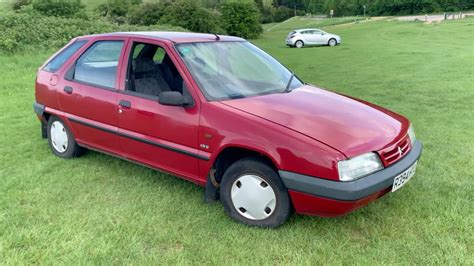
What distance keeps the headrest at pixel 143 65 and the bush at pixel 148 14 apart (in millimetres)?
29387

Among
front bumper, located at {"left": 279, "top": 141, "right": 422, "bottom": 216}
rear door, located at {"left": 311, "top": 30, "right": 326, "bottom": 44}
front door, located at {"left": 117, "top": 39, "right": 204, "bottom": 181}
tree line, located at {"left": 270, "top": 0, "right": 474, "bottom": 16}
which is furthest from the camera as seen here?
tree line, located at {"left": 270, "top": 0, "right": 474, "bottom": 16}

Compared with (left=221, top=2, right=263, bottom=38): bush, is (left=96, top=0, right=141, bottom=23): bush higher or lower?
higher

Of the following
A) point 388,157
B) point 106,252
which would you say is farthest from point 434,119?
point 106,252

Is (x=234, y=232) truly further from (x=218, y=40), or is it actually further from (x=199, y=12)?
(x=199, y=12)

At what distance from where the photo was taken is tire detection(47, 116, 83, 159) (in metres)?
5.04

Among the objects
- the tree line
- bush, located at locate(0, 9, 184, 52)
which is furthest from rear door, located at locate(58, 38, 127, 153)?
the tree line

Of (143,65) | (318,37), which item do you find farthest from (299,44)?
(143,65)

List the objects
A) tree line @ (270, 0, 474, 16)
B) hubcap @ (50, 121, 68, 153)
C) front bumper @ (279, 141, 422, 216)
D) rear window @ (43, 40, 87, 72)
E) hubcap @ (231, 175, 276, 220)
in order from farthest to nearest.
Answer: tree line @ (270, 0, 474, 16)
hubcap @ (50, 121, 68, 153)
rear window @ (43, 40, 87, 72)
hubcap @ (231, 175, 276, 220)
front bumper @ (279, 141, 422, 216)

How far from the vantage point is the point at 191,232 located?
3.46 m

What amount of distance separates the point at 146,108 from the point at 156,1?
1297 inches

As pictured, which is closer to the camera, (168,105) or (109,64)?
(168,105)

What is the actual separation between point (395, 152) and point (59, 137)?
3824mm

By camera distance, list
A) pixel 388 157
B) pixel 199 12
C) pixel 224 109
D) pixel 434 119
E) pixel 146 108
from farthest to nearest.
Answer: pixel 199 12
pixel 434 119
pixel 146 108
pixel 224 109
pixel 388 157

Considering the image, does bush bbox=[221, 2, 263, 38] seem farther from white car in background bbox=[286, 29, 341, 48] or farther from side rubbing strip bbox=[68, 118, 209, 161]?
side rubbing strip bbox=[68, 118, 209, 161]
